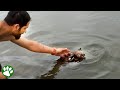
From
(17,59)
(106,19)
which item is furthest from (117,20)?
(17,59)

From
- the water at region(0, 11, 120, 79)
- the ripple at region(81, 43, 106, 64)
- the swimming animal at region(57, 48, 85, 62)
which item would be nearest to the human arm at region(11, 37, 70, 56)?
the swimming animal at region(57, 48, 85, 62)

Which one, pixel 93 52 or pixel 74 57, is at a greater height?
pixel 93 52

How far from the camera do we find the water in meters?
5.15

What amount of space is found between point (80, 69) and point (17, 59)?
141cm

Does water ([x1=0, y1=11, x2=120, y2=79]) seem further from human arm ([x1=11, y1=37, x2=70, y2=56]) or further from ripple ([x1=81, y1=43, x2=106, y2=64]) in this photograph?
human arm ([x1=11, y1=37, x2=70, y2=56])

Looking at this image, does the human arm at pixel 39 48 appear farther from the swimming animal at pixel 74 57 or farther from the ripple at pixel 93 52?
the ripple at pixel 93 52

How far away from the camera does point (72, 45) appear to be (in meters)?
6.21

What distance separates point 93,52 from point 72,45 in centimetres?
58

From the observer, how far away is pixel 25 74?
17.1 ft

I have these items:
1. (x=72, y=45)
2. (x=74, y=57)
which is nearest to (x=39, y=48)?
(x=74, y=57)

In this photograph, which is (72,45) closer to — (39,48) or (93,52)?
(93,52)
